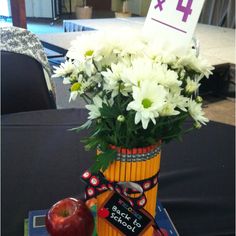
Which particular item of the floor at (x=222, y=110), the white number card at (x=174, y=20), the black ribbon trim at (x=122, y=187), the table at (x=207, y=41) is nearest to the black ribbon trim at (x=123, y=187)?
the black ribbon trim at (x=122, y=187)

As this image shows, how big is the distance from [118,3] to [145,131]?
7802 millimetres

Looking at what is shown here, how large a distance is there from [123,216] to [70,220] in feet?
0.33

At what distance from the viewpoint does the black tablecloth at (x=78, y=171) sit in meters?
0.73

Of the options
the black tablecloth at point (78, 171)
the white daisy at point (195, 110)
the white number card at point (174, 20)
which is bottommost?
the black tablecloth at point (78, 171)

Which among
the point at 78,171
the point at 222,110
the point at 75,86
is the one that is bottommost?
the point at 222,110

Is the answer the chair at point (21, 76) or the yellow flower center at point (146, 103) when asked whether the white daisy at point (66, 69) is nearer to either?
the yellow flower center at point (146, 103)

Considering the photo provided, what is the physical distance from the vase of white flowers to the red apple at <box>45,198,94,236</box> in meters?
0.07

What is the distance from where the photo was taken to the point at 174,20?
54 cm

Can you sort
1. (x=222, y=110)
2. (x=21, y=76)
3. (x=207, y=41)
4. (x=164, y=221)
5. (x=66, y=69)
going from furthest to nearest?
(x=207, y=41), (x=222, y=110), (x=21, y=76), (x=164, y=221), (x=66, y=69)

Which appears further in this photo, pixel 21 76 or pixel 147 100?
pixel 21 76

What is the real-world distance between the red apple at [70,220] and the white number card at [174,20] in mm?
319

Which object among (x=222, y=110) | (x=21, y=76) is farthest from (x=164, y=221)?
(x=222, y=110)

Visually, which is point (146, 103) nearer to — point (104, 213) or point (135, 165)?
point (135, 165)

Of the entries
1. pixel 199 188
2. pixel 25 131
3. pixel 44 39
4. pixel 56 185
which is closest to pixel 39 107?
pixel 25 131
